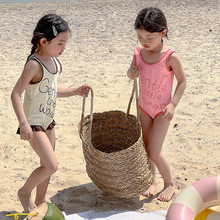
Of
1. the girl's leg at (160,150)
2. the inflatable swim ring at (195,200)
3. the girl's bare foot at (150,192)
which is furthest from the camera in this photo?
the girl's bare foot at (150,192)

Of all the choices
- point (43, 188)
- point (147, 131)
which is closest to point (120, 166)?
point (147, 131)

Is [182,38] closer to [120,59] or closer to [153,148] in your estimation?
[120,59]

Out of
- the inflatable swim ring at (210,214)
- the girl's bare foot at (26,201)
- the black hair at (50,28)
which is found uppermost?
the black hair at (50,28)

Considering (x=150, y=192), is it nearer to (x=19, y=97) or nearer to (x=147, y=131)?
(x=147, y=131)

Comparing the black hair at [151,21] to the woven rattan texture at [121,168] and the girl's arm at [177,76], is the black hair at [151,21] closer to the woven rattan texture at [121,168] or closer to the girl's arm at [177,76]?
the girl's arm at [177,76]

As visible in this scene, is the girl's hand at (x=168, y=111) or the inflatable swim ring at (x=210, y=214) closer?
the inflatable swim ring at (x=210, y=214)

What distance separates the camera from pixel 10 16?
1073 cm

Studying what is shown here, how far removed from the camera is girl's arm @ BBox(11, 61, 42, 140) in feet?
9.04

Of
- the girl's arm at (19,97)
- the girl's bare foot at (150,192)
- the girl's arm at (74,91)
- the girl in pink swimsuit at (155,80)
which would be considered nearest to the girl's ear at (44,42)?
the girl's arm at (19,97)

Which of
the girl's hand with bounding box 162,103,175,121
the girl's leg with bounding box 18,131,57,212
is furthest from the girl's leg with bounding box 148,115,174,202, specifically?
the girl's leg with bounding box 18,131,57,212

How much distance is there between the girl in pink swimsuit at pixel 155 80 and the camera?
122 inches

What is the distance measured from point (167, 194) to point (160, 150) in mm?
370

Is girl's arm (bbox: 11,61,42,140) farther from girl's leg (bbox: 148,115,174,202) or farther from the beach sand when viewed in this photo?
girl's leg (bbox: 148,115,174,202)

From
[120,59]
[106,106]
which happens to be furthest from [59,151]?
[120,59]
